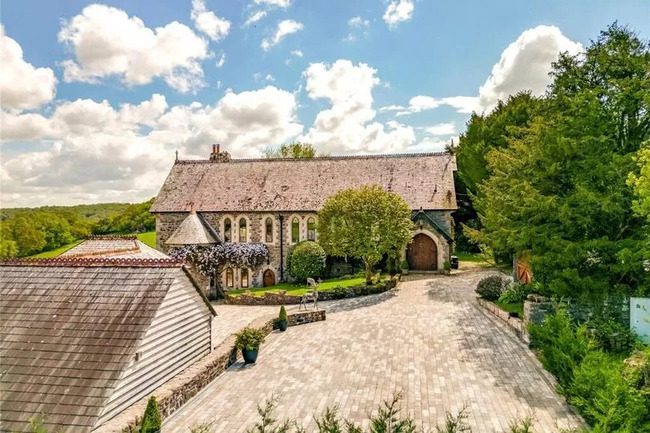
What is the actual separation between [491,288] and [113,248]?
19.5m

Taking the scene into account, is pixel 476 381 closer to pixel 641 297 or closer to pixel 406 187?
pixel 641 297

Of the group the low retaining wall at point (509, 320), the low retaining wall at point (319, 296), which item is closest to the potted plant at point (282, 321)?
the low retaining wall at point (319, 296)

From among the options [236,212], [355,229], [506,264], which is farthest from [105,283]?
[506,264]

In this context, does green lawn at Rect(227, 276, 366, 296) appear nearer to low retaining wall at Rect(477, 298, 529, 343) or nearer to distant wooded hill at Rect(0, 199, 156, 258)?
low retaining wall at Rect(477, 298, 529, 343)

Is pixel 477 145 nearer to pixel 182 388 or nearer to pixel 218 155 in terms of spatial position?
pixel 218 155

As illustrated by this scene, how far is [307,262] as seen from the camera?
3198 centimetres

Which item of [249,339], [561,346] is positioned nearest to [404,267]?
[249,339]

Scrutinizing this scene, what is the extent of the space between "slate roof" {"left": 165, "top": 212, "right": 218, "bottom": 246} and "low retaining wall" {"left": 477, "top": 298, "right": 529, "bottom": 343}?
20289mm

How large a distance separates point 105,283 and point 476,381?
1131cm

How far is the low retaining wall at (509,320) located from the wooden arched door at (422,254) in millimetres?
10336

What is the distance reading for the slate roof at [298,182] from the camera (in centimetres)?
3428

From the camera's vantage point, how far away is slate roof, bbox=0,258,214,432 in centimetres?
972

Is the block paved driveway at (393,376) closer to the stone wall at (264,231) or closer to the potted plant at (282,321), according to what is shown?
the potted plant at (282,321)

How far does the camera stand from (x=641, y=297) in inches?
616
